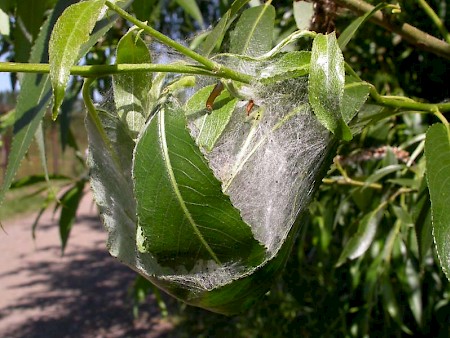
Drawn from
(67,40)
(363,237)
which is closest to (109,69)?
(67,40)

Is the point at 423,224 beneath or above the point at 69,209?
above

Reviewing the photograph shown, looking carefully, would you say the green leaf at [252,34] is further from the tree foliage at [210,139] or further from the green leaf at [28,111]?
the green leaf at [28,111]

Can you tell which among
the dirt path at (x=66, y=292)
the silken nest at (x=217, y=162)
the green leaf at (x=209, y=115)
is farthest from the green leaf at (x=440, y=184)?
the dirt path at (x=66, y=292)

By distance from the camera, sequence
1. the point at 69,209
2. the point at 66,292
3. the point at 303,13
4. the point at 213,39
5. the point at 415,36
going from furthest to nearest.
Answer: the point at 66,292
the point at 69,209
the point at 303,13
the point at 415,36
the point at 213,39

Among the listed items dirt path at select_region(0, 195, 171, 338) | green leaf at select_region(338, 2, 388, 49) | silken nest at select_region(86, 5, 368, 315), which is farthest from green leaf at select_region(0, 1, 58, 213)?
dirt path at select_region(0, 195, 171, 338)

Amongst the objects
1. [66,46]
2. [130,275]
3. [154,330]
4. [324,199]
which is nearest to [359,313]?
[324,199]

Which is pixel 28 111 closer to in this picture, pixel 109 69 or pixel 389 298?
pixel 109 69
